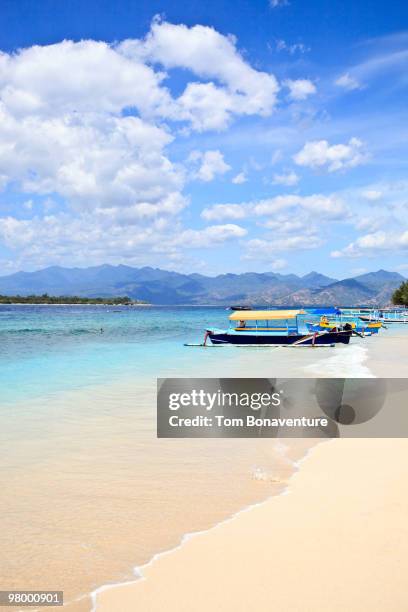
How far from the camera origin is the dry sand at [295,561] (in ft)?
14.4

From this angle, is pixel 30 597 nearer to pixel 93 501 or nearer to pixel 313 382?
pixel 93 501

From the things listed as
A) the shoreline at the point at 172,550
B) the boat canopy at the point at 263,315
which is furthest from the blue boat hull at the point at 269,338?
the shoreline at the point at 172,550

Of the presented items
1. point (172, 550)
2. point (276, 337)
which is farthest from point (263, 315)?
point (172, 550)

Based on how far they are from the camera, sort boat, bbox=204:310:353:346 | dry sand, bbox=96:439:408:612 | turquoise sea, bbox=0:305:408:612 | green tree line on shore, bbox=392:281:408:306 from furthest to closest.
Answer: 1. green tree line on shore, bbox=392:281:408:306
2. boat, bbox=204:310:353:346
3. turquoise sea, bbox=0:305:408:612
4. dry sand, bbox=96:439:408:612

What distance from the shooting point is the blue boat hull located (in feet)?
134

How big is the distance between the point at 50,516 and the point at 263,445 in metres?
4.84

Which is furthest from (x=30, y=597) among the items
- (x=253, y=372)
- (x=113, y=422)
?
(x=253, y=372)

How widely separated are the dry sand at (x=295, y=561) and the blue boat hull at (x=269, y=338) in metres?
33.8

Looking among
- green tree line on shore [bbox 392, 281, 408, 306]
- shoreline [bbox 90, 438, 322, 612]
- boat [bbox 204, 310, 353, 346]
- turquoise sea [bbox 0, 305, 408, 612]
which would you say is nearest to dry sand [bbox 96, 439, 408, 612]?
shoreline [bbox 90, 438, 322, 612]

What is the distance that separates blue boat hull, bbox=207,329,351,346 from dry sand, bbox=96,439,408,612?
33772mm

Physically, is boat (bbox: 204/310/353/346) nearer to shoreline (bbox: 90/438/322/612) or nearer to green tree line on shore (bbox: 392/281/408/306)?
shoreline (bbox: 90/438/322/612)

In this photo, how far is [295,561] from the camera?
16.5ft

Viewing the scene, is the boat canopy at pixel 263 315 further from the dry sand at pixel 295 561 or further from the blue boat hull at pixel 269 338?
the dry sand at pixel 295 561

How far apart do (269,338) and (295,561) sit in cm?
3635
